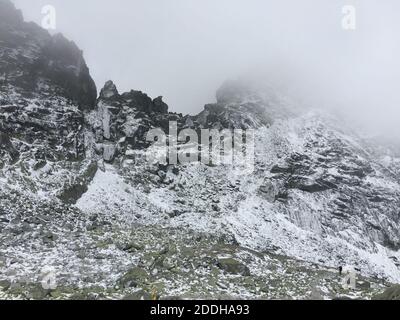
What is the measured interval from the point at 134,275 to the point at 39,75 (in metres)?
35.8

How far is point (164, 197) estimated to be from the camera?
173 feet

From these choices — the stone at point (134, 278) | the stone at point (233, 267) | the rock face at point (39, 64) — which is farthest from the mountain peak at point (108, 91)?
the stone at point (134, 278)

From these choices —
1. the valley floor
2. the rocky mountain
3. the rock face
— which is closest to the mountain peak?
the rocky mountain

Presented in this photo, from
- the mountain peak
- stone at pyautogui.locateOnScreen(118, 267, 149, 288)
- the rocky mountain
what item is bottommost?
stone at pyautogui.locateOnScreen(118, 267, 149, 288)

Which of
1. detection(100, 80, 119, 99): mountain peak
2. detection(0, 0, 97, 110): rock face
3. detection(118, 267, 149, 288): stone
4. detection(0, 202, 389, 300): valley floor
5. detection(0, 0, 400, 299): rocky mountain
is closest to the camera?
detection(0, 202, 389, 300): valley floor

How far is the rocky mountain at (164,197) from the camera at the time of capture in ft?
105

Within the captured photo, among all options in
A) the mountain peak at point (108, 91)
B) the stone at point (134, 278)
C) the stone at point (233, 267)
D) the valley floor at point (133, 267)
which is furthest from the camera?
the mountain peak at point (108, 91)

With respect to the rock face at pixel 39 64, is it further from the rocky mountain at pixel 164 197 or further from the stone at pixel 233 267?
the stone at pixel 233 267

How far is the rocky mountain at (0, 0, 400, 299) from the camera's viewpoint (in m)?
32.2

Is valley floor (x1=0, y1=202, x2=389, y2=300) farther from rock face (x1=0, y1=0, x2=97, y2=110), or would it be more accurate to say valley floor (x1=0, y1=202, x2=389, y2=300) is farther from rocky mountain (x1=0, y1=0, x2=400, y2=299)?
rock face (x1=0, y1=0, x2=97, y2=110)

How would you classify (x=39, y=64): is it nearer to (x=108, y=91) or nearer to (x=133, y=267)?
(x=108, y=91)

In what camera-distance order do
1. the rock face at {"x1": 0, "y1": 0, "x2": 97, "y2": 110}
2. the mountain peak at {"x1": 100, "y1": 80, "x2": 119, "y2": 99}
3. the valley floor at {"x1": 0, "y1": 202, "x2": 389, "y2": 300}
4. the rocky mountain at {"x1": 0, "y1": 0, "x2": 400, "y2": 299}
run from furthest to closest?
the mountain peak at {"x1": 100, "y1": 80, "x2": 119, "y2": 99}
the rock face at {"x1": 0, "y1": 0, "x2": 97, "y2": 110}
the rocky mountain at {"x1": 0, "y1": 0, "x2": 400, "y2": 299}
the valley floor at {"x1": 0, "y1": 202, "x2": 389, "y2": 300}
